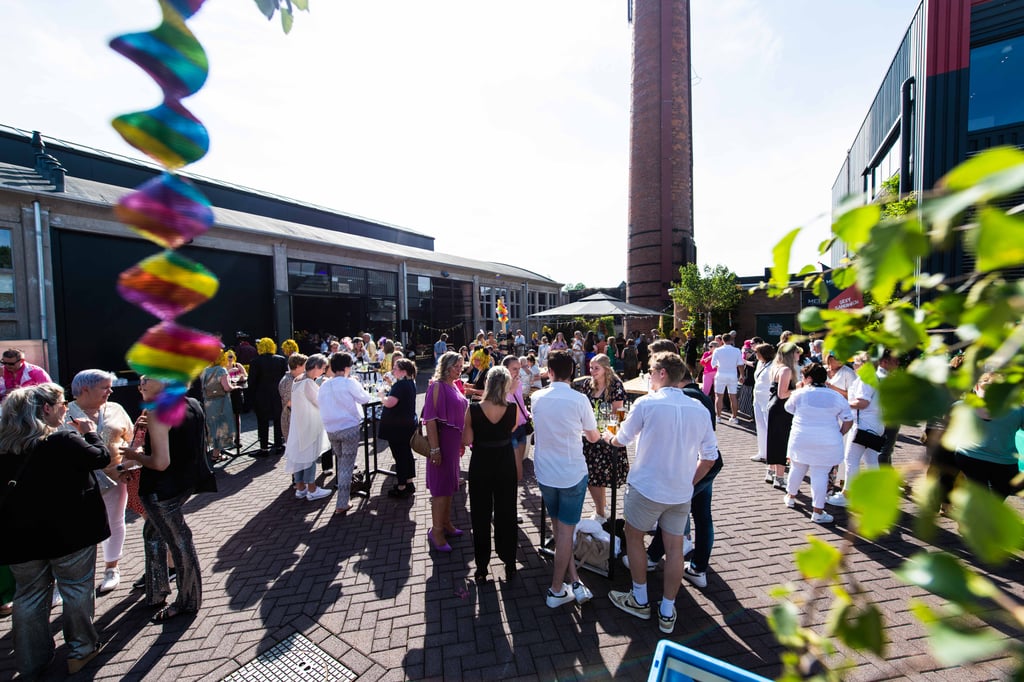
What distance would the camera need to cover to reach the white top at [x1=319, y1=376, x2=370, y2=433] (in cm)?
549

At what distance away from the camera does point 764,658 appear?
3207 millimetres

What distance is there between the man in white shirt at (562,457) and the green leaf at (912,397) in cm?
297

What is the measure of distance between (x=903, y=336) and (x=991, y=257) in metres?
0.22

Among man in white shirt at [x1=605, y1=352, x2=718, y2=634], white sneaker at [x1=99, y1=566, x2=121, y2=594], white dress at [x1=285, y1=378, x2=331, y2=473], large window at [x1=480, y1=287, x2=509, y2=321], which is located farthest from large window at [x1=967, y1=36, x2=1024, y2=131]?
large window at [x1=480, y1=287, x2=509, y2=321]

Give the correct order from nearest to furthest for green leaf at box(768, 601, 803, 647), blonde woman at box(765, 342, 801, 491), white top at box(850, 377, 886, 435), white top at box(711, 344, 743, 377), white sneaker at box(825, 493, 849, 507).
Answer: green leaf at box(768, 601, 803, 647) < white top at box(850, 377, 886, 435) < white sneaker at box(825, 493, 849, 507) < blonde woman at box(765, 342, 801, 491) < white top at box(711, 344, 743, 377)

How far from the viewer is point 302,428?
5.94 meters

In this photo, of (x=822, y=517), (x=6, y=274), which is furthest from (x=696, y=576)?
(x=6, y=274)

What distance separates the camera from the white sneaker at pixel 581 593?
382cm

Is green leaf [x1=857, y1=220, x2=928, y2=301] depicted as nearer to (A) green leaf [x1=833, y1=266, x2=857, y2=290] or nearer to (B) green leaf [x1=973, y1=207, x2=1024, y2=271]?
(B) green leaf [x1=973, y1=207, x2=1024, y2=271]

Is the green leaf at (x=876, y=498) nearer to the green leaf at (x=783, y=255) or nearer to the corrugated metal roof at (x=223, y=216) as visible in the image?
the green leaf at (x=783, y=255)

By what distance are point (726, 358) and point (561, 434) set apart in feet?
21.5

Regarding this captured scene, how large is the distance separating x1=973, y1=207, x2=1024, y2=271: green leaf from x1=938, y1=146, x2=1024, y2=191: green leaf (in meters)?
0.05

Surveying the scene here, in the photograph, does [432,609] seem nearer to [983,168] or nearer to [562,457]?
[562,457]

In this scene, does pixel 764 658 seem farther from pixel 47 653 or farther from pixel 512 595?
pixel 47 653
